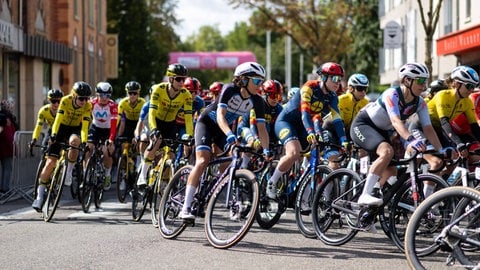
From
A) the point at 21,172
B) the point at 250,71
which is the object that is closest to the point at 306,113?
the point at 250,71

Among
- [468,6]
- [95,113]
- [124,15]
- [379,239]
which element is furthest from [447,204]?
[124,15]

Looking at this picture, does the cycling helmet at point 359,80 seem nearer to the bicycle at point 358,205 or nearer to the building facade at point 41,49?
the bicycle at point 358,205

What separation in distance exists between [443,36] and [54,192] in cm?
2042

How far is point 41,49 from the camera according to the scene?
101 ft

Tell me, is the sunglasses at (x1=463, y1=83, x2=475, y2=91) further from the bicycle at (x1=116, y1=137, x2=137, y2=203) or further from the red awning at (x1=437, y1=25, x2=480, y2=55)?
the red awning at (x1=437, y1=25, x2=480, y2=55)

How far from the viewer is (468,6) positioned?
2925cm

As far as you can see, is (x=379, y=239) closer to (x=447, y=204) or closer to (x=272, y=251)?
(x=272, y=251)

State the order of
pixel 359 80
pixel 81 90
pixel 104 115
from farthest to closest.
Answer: pixel 104 115
pixel 81 90
pixel 359 80

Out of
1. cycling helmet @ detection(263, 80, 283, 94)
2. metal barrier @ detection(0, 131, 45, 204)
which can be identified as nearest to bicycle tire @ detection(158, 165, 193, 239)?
cycling helmet @ detection(263, 80, 283, 94)

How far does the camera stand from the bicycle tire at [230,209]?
8.65m

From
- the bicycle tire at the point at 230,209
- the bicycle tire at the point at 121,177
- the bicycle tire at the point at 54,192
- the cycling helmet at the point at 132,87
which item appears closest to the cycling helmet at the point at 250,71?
the bicycle tire at the point at 230,209

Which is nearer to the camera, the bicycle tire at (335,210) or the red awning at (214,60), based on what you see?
the bicycle tire at (335,210)

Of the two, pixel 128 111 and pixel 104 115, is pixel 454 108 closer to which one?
pixel 128 111

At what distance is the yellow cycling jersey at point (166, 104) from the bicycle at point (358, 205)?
2692mm
